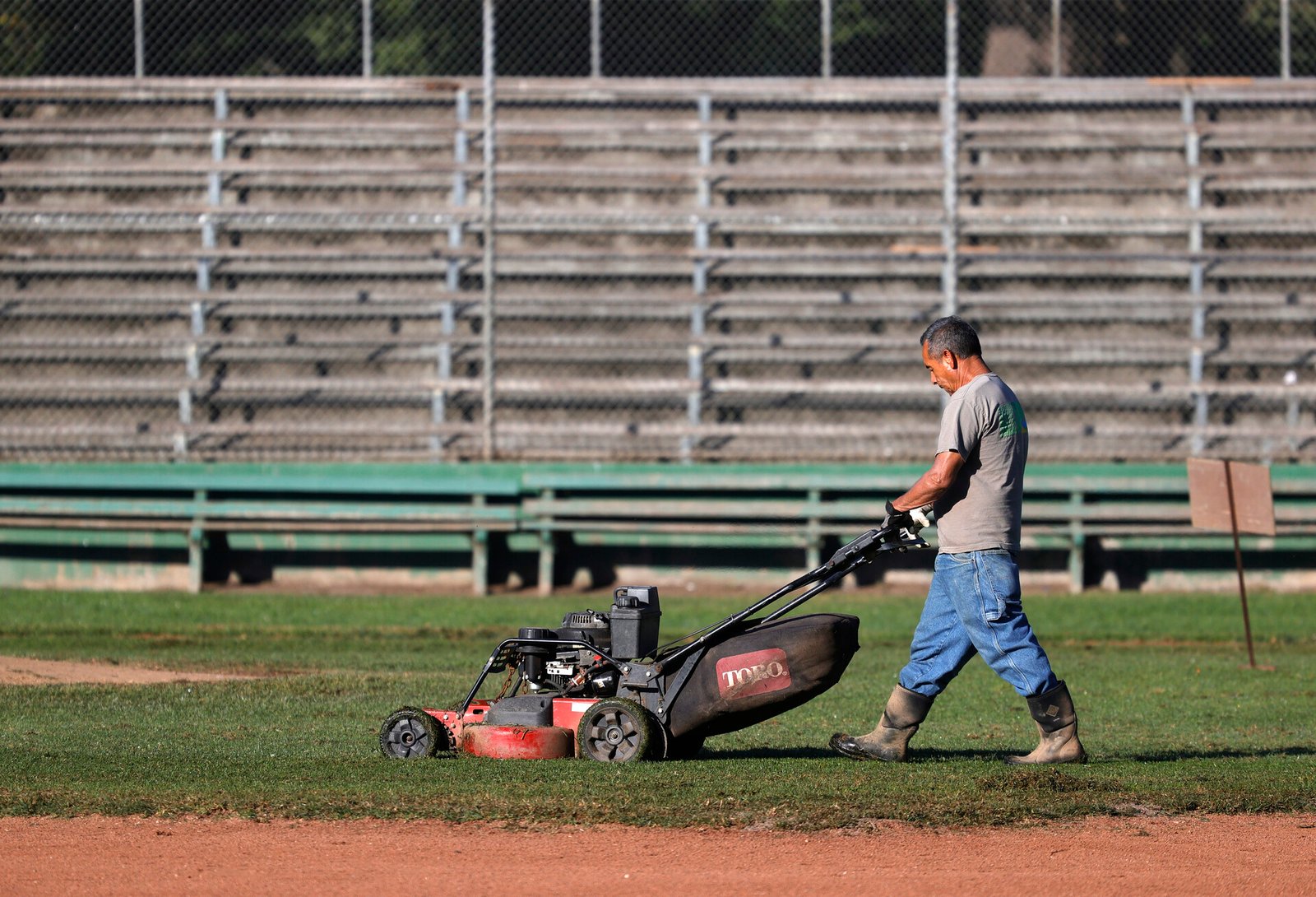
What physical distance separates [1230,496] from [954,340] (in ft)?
17.5

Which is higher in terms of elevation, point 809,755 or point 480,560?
point 480,560

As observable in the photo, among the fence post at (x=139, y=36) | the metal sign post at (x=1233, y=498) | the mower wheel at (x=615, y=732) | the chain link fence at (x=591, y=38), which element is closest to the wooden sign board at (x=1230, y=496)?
the metal sign post at (x=1233, y=498)

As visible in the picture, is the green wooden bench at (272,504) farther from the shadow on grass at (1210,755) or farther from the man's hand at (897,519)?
the man's hand at (897,519)

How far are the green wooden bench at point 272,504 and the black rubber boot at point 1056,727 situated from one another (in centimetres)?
890

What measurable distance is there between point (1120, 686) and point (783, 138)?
9.91 metres

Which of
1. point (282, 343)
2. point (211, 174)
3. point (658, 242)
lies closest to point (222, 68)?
point (211, 174)

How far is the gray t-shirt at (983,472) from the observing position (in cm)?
725

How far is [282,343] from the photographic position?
18188mm

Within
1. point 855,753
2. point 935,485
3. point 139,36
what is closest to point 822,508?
point 855,753

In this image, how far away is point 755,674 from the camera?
709 centimetres

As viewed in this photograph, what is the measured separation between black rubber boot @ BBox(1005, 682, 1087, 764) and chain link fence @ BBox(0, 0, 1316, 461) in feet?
32.0

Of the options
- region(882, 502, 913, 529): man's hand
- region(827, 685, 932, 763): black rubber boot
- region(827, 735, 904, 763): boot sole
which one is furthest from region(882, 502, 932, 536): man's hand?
region(827, 735, 904, 763): boot sole

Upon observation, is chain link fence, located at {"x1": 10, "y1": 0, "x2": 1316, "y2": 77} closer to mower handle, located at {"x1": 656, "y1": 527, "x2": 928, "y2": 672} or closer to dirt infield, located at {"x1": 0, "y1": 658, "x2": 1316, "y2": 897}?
mower handle, located at {"x1": 656, "y1": 527, "x2": 928, "y2": 672}

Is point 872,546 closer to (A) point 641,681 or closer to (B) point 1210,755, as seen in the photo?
(A) point 641,681
